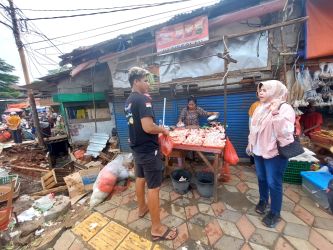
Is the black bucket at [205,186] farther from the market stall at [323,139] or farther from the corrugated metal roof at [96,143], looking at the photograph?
the corrugated metal roof at [96,143]

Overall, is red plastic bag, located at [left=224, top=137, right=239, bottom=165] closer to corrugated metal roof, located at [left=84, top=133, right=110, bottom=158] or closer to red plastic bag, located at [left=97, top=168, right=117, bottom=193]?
red plastic bag, located at [left=97, top=168, right=117, bottom=193]

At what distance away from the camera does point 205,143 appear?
3.52m

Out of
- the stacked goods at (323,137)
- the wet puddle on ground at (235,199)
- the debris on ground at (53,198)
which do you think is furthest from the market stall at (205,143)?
the stacked goods at (323,137)

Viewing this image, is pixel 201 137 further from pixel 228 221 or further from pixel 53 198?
pixel 53 198

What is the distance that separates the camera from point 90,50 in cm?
693

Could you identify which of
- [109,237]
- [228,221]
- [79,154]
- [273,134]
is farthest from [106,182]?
[79,154]

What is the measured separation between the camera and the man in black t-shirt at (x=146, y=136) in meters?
2.49

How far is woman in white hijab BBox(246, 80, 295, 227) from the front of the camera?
2381 millimetres

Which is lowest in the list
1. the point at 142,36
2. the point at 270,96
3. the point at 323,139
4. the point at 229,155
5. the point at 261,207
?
the point at 261,207

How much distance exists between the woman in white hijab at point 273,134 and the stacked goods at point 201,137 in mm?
736

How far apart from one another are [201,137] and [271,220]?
6.10ft

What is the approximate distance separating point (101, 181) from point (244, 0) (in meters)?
5.78

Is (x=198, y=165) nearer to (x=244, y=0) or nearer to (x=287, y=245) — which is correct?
(x=287, y=245)

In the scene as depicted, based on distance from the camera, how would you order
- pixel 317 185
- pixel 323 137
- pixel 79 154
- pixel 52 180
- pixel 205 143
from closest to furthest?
pixel 317 185, pixel 205 143, pixel 323 137, pixel 52 180, pixel 79 154
